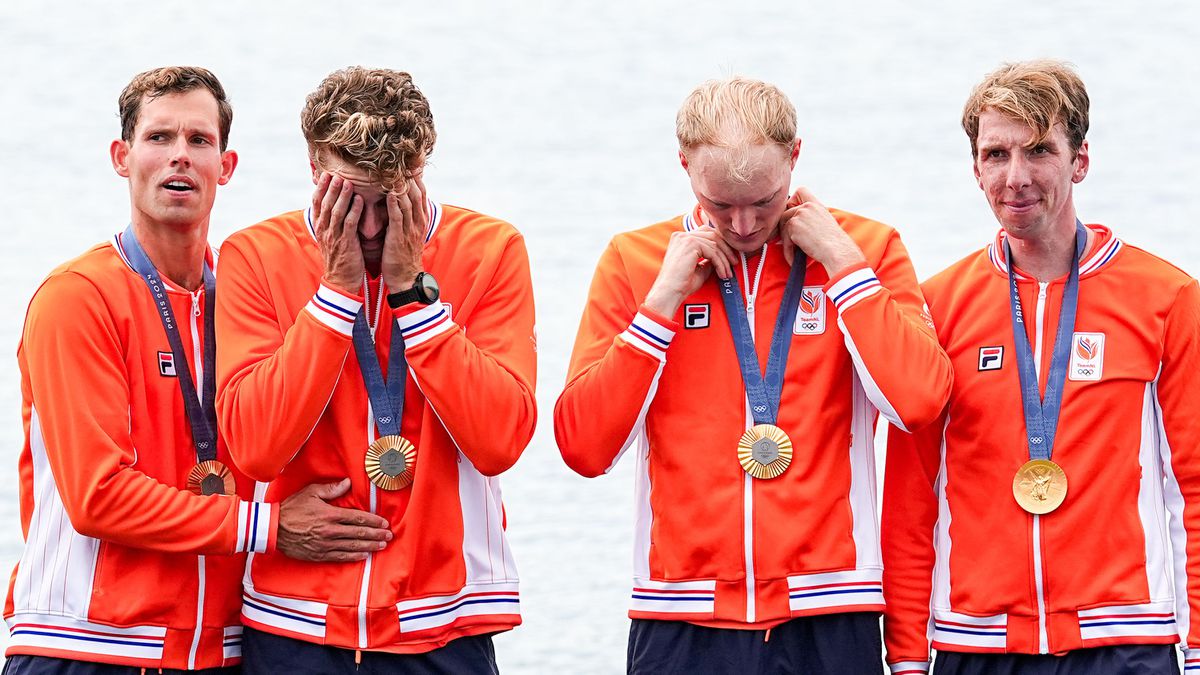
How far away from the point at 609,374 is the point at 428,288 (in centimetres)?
38

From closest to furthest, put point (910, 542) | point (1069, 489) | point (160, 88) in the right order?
point (1069, 489) < point (910, 542) < point (160, 88)

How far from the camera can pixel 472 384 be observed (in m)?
3.11

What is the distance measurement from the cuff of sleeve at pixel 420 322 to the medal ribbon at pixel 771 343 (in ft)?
1.85

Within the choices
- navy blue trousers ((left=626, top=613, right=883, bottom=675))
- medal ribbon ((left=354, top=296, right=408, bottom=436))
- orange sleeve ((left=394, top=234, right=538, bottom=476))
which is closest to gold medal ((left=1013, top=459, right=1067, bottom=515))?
navy blue trousers ((left=626, top=613, right=883, bottom=675))

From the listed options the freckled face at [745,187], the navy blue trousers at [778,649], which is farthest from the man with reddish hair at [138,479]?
the freckled face at [745,187]

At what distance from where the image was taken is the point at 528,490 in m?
7.43

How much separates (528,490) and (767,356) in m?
4.26

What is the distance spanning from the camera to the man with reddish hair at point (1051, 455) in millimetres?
3240

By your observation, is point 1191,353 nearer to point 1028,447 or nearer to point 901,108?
point 1028,447

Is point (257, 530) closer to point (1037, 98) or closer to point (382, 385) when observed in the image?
point (382, 385)

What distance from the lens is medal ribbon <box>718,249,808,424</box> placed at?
3238 millimetres

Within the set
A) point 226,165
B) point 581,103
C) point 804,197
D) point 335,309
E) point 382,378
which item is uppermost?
point 581,103

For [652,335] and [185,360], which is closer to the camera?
[652,335]

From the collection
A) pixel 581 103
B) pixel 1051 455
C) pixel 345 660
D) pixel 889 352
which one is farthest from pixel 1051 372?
pixel 581 103
